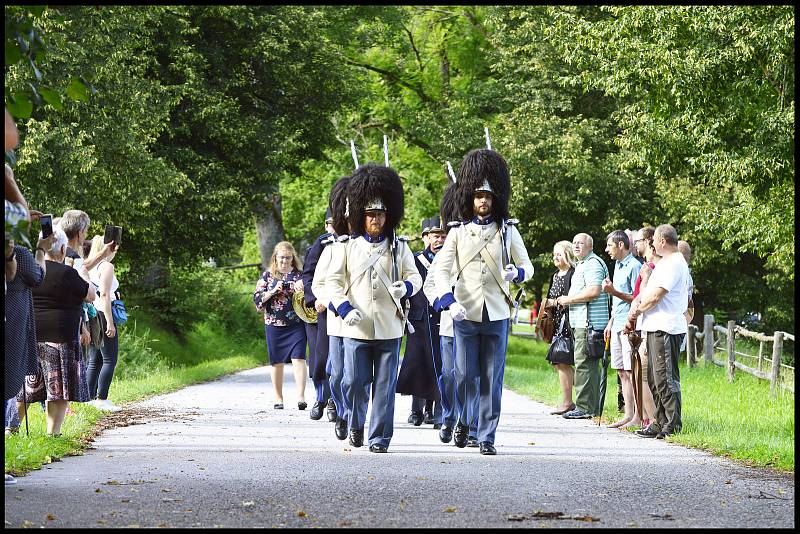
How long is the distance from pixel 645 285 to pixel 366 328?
309 centimetres

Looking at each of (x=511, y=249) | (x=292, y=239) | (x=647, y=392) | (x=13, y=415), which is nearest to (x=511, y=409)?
(x=647, y=392)

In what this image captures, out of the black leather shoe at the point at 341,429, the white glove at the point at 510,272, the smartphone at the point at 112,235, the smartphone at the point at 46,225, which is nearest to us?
the smartphone at the point at 46,225

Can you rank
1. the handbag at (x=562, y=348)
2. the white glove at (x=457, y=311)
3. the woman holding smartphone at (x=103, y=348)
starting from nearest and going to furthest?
the white glove at (x=457, y=311), the woman holding smartphone at (x=103, y=348), the handbag at (x=562, y=348)

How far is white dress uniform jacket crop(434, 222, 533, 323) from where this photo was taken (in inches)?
411

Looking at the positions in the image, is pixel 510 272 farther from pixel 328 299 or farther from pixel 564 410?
pixel 564 410

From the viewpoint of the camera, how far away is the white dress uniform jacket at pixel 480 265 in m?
10.4

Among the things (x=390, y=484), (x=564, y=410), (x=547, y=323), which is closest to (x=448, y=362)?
(x=547, y=323)

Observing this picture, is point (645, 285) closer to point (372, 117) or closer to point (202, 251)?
point (202, 251)

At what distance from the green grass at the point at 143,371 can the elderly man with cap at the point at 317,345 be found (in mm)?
2175

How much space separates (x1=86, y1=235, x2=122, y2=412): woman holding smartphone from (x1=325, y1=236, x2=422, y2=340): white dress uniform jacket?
3.63 metres

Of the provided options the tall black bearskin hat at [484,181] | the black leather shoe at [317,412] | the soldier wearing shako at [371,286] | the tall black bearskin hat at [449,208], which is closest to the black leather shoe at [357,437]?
the soldier wearing shako at [371,286]

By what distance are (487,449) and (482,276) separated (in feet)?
4.50

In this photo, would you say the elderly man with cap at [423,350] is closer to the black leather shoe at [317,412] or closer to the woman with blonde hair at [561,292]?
the black leather shoe at [317,412]

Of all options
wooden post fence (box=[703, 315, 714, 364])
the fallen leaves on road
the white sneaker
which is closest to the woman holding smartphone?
the white sneaker
